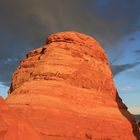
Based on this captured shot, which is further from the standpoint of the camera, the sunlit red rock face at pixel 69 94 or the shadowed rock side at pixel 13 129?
the sunlit red rock face at pixel 69 94

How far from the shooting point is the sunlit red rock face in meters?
32.0

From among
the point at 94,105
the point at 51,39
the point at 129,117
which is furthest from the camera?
the point at 129,117

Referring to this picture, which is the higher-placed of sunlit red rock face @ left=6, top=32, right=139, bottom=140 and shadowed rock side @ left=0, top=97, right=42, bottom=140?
sunlit red rock face @ left=6, top=32, right=139, bottom=140

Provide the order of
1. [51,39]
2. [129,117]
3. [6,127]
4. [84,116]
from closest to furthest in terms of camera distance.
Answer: [6,127]
[84,116]
[51,39]
[129,117]

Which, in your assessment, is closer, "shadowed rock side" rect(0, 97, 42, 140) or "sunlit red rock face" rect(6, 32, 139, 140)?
"shadowed rock side" rect(0, 97, 42, 140)

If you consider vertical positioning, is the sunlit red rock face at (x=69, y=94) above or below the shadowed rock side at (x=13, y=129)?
above

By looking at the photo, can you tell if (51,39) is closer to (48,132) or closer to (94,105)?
(94,105)

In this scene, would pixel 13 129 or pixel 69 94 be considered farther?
pixel 69 94

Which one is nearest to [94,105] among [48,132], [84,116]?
[84,116]

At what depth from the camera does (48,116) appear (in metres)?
Answer: 31.8

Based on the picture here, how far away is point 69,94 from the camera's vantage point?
35.5 m

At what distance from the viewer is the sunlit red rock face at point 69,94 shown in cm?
3198

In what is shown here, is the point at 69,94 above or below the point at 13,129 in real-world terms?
above

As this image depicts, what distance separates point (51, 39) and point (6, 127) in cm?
2922
